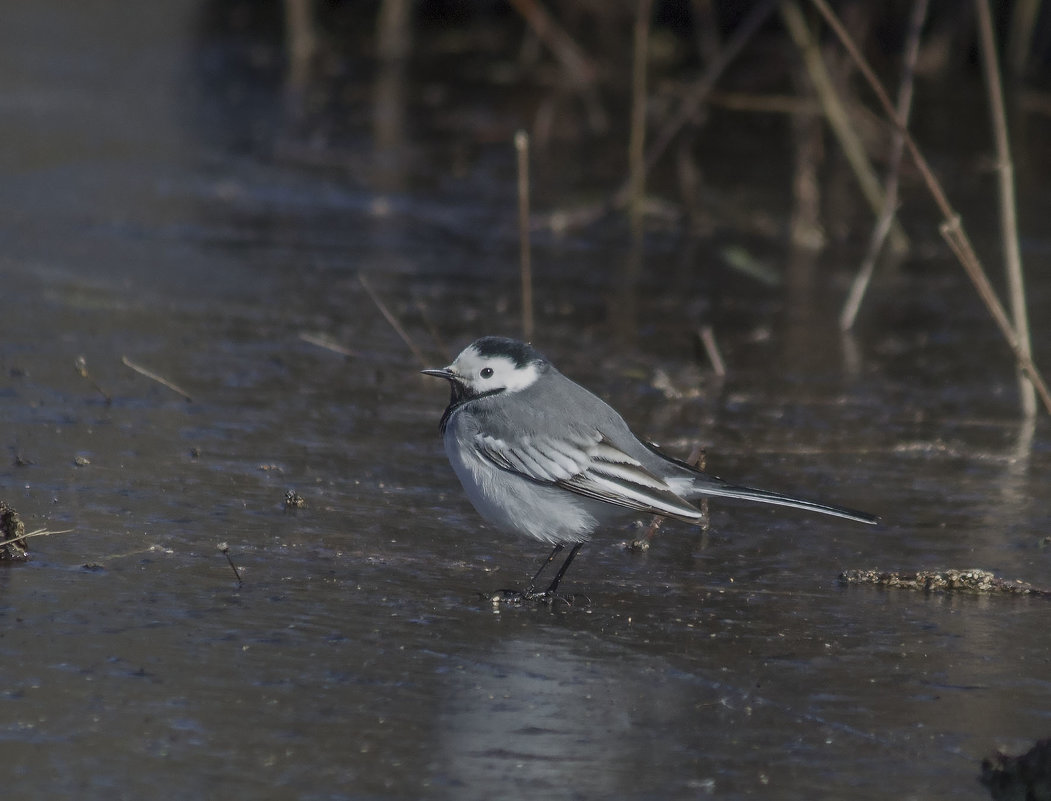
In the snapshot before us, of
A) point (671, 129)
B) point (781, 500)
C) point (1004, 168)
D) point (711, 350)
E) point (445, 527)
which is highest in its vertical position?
point (1004, 168)

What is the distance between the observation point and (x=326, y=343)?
7.33 metres

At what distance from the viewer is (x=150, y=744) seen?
344 centimetres

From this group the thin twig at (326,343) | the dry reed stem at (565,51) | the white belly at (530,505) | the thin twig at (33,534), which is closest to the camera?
the thin twig at (33,534)

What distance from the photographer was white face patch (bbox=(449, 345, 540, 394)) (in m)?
5.32

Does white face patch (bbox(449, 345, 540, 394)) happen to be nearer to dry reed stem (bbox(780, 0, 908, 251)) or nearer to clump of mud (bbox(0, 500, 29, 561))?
clump of mud (bbox(0, 500, 29, 561))

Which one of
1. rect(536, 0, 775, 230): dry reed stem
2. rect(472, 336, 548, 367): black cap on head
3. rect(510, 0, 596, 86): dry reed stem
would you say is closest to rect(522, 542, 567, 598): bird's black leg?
rect(472, 336, 548, 367): black cap on head

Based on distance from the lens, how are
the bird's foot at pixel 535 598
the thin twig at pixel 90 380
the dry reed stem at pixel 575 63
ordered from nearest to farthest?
the bird's foot at pixel 535 598, the thin twig at pixel 90 380, the dry reed stem at pixel 575 63

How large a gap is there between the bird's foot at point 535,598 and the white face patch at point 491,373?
0.83 metres

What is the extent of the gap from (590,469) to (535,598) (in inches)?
17.9

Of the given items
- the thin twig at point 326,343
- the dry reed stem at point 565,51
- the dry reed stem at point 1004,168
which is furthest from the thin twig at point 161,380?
the dry reed stem at point 565,51

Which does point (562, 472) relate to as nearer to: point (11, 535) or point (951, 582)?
point (951, 582)

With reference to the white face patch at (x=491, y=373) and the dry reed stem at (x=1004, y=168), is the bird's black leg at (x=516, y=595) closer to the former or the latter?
the white face patch at (x=491, y=373)

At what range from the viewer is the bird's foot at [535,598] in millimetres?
4664

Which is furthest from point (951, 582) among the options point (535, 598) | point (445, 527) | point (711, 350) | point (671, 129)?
point (671, 129)
